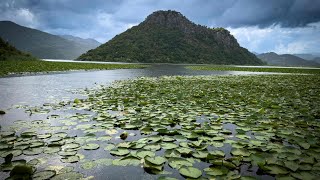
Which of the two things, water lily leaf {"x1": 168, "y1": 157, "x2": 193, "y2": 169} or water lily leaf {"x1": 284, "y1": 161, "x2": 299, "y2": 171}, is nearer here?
water lily leaf {"x1": 284, "y1": 161, "x2": 299, "y2": 171}

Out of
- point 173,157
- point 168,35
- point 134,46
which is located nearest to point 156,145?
point 173,157

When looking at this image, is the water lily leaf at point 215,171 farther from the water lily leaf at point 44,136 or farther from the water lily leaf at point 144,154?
the water lily leaf at point 44,136

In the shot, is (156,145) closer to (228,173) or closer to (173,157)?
(173,157)

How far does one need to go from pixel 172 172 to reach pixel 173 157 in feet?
1.16

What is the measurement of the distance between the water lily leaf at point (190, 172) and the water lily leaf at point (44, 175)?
1750mm

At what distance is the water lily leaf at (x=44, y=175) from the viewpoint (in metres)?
3.12

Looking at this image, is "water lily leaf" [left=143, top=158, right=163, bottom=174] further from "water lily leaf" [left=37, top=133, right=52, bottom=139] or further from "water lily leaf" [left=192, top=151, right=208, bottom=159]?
"water lily leaf" [left=37, top=133, right=52, bottom=139]

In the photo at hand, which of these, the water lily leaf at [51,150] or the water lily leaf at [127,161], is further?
the water lily leaf at [51,150]

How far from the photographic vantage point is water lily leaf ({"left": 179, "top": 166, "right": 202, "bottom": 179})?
3.21 meters

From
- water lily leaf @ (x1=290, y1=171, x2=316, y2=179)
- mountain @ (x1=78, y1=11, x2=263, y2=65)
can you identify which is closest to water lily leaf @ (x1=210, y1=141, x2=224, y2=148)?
water lily leaf @ (x1=290, y1=171, x2=316, y2=179)

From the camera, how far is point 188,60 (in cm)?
16012

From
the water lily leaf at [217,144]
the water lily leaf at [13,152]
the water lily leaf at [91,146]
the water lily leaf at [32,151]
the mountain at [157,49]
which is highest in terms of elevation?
the mountain at [157,49]

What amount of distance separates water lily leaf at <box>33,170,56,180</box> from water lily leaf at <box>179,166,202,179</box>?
1.75m

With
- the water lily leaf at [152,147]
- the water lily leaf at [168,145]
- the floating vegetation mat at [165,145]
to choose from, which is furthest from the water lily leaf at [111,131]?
the water lily leaf at [168,145]
